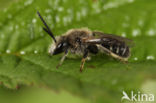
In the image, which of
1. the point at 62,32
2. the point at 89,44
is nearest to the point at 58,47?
the point at 89,44

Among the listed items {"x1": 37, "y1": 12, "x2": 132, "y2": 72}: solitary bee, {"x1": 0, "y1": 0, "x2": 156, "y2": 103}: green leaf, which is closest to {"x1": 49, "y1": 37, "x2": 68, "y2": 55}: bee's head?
{"x1": 37, "y1": 12, "x2": 132, "y2": 72}: solitary bee

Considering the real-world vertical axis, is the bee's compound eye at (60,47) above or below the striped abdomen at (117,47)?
below

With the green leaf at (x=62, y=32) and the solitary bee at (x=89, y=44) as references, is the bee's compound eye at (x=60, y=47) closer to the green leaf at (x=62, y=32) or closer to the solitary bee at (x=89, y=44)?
the solitary bee at (x=89, y=44)

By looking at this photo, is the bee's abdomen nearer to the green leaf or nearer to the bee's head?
the green leaf

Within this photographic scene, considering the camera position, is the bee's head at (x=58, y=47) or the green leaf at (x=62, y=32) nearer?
the green leaf at (x=62, y=32)

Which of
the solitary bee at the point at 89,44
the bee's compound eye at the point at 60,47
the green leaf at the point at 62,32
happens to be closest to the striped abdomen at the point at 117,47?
the solitary bee at the point at 89,44

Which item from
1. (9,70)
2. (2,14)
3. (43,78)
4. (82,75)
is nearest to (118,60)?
(82,75)

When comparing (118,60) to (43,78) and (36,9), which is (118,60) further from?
(36,9)

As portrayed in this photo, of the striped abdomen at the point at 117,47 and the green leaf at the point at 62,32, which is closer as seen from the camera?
the green leaf at the point at 62,32

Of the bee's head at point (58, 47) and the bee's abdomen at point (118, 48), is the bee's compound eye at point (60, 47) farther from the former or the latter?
the bee's abdomen at point (118, 48)
